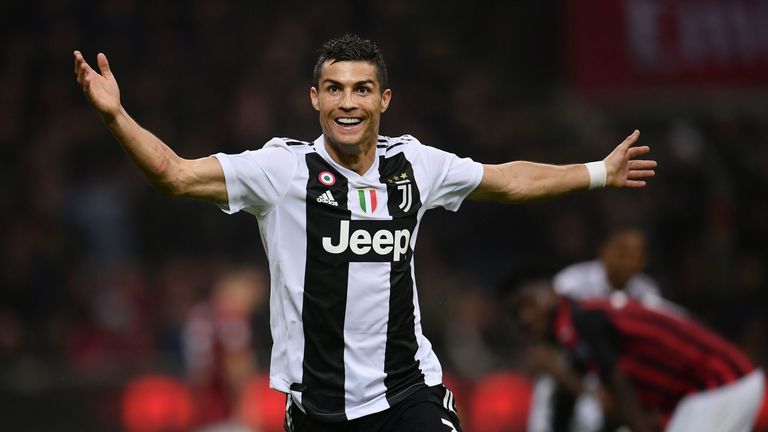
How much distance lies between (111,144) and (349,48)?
7.60 metres

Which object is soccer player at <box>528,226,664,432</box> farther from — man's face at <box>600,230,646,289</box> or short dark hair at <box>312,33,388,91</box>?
short dark hair at <box>312,33,388,91</box>

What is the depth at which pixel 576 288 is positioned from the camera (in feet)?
28.2

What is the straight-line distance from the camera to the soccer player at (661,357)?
269 inches

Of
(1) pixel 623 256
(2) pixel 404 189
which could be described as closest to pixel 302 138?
(1) pixel 623 256

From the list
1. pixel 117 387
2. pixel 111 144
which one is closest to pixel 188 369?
pixel 117 387

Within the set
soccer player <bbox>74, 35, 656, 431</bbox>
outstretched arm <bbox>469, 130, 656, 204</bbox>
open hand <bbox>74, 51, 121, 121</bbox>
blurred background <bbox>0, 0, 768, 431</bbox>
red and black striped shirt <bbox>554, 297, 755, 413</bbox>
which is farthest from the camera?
blurred background <bbox>0, 0, 768, 431</bbox>

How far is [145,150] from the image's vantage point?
4516 mm

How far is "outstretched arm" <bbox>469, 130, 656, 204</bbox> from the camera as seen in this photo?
5203 mm

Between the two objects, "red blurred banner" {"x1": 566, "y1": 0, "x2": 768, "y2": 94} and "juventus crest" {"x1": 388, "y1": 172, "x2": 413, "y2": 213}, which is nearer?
"juventus crest" {"x1": 388, "y1": 172, "x2": 413, "y2": 213}

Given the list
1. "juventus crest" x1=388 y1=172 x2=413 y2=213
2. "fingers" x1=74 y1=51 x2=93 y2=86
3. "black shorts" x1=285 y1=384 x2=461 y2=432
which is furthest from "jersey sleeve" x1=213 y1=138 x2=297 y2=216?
"black shorts" x1=285 y1=384 x2=461 y2=432

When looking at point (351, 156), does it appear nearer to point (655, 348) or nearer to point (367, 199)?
point (367, 199)

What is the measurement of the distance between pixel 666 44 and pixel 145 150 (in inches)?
295

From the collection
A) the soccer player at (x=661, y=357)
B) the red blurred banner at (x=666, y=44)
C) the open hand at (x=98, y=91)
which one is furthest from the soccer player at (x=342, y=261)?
the red blurred banner at (x=666, y=44)

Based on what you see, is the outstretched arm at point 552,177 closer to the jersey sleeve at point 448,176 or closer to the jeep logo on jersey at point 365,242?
the jersey sleeve at point 448,176
